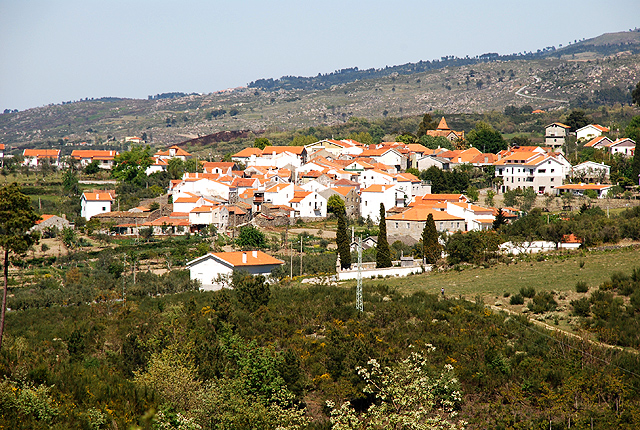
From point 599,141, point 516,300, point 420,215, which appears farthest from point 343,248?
point 599,141

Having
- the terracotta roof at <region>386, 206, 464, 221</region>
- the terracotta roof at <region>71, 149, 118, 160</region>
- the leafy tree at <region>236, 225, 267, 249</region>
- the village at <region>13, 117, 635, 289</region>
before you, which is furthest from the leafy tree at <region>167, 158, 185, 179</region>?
the terracotta roof at <region>386, 206, 464, 221</region>

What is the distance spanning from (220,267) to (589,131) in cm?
6662

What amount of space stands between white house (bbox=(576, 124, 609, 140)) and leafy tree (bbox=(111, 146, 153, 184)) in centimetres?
5560

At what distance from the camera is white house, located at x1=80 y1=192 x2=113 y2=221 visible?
64.1m

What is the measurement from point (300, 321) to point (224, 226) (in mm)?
32953

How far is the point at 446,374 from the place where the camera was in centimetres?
2100

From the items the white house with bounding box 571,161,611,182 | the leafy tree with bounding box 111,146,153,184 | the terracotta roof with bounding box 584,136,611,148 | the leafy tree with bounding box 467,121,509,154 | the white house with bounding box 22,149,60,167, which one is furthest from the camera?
Result: the white house with bounding box 22,149,60,167

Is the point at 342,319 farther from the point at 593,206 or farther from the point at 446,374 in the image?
the point at 593,206

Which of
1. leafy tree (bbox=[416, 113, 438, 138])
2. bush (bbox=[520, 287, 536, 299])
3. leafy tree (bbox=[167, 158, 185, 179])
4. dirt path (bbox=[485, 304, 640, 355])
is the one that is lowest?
dirt path (bbox=[485, 304, 640, 355])

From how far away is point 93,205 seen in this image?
64.2 m

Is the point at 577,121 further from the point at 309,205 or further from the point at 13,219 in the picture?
the point at 13,219

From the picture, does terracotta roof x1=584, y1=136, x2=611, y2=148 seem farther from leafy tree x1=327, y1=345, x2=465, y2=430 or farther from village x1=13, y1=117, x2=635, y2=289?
leafy tree x1=327, y1=345, x2=465, y2=430

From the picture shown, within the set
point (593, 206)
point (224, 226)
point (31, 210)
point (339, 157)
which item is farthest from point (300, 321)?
point (339, 157)

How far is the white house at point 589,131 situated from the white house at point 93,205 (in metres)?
60.3
